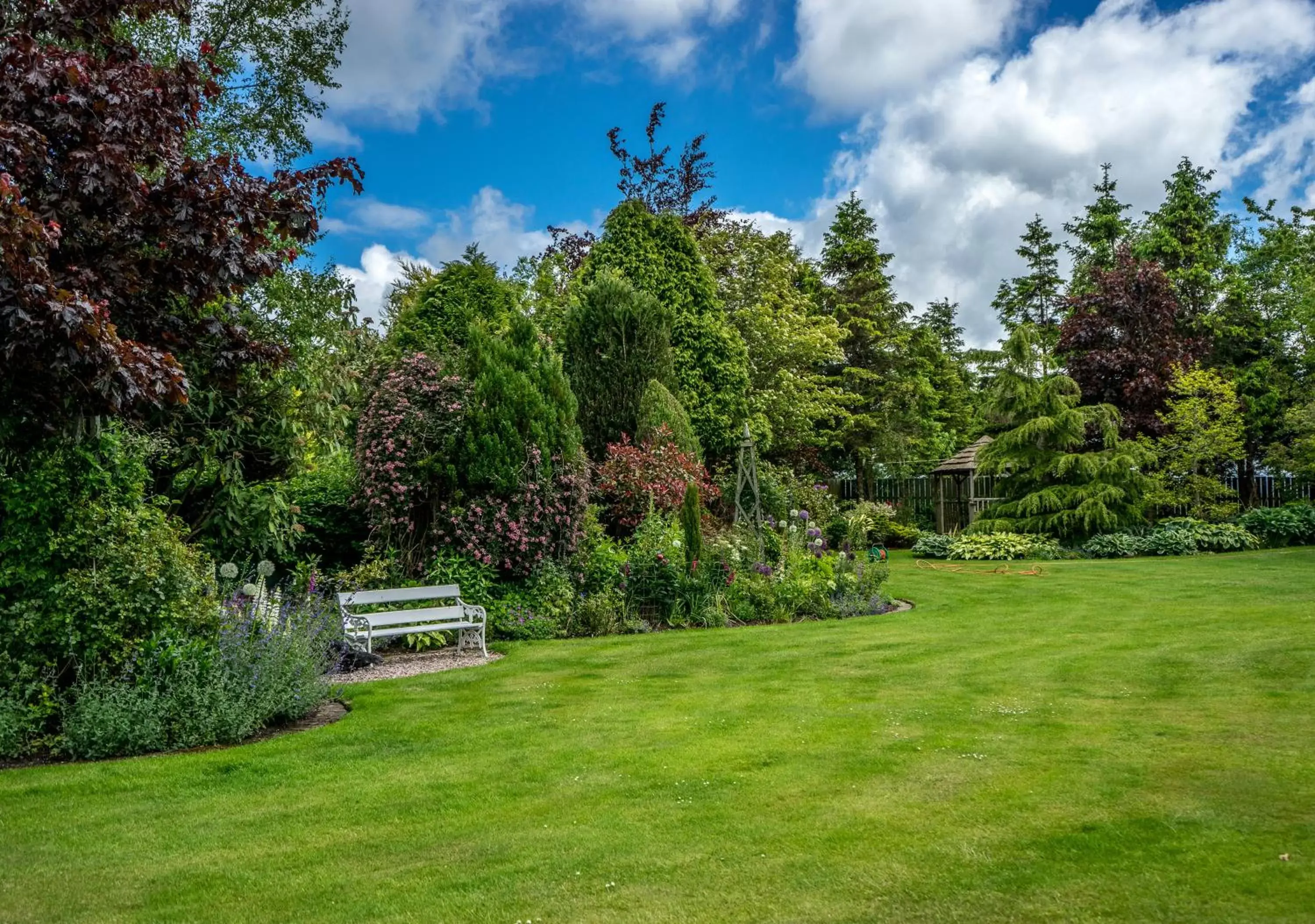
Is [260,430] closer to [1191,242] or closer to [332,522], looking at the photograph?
[332,522]

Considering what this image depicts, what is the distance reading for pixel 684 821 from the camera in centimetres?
430

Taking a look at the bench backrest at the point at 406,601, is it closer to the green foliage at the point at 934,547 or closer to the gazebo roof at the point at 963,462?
the green foliage at the point at 934,547

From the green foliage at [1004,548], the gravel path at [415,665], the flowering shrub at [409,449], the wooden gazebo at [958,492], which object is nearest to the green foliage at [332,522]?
the flowering shrub at [409,449]

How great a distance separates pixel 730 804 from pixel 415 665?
5.37m

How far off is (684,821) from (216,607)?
3976mm

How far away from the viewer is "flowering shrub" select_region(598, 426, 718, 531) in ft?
44.4

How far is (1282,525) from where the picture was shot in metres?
20.3

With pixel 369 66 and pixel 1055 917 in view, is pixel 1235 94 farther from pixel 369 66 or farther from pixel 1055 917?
pixel 1055 917

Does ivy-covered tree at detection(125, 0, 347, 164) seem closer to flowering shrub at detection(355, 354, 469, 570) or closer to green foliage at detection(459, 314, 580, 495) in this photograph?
flowering shrub at detection(355, 354, 469, 570)

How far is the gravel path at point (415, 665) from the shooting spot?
8.49 metres

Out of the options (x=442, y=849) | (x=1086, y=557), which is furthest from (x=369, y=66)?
(x=1086, y=557)

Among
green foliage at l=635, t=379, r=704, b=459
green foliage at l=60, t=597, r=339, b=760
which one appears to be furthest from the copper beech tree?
green foliage at l=635, t=379, r=704, b=459

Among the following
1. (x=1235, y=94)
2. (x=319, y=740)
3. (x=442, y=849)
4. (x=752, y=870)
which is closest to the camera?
(x=752, y=870)

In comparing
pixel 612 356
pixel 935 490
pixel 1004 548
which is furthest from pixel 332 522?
pixel 935 490
